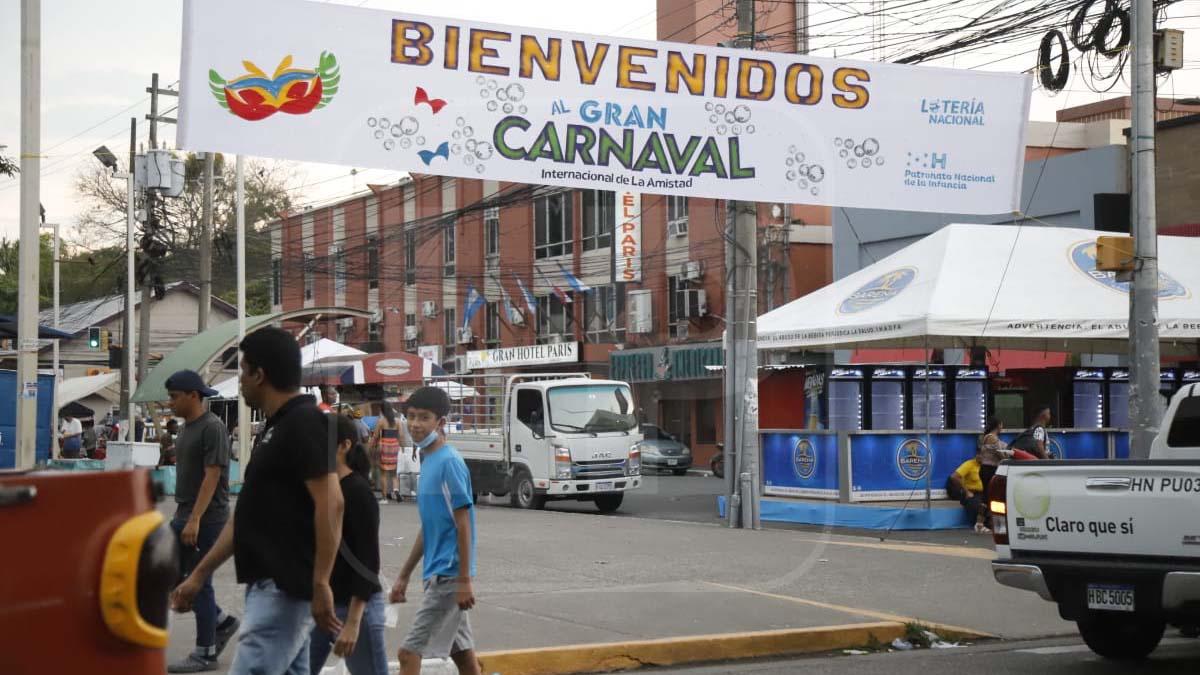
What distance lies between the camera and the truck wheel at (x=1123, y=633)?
9.34m

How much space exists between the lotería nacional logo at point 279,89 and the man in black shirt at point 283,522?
5.08 metres

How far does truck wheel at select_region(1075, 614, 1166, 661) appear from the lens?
9.34 metres

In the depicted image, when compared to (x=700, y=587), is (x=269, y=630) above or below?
above

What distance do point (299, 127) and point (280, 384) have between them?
17.5 ft

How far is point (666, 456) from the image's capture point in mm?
39625

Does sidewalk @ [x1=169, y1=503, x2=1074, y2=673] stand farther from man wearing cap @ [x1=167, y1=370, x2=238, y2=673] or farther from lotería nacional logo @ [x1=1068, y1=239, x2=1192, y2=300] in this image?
lotería nacional logo @ [x1=1068, y1=239, x2=1192, y2=300]

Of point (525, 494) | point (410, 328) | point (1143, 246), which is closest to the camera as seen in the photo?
point (1143, 246)

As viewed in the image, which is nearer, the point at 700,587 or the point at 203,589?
the point at 203,589

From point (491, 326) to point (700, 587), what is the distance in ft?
109

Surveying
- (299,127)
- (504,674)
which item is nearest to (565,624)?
(504,674)

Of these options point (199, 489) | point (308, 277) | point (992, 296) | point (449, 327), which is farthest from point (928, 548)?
point (449, 327)

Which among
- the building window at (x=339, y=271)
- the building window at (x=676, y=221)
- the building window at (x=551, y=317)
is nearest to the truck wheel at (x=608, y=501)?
the building window at (x=339, y=271)

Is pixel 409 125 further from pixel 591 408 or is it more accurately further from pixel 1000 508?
pixel 591 408

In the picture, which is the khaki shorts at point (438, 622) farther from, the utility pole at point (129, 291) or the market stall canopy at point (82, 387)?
the market stall canopy at point (82, 387)
